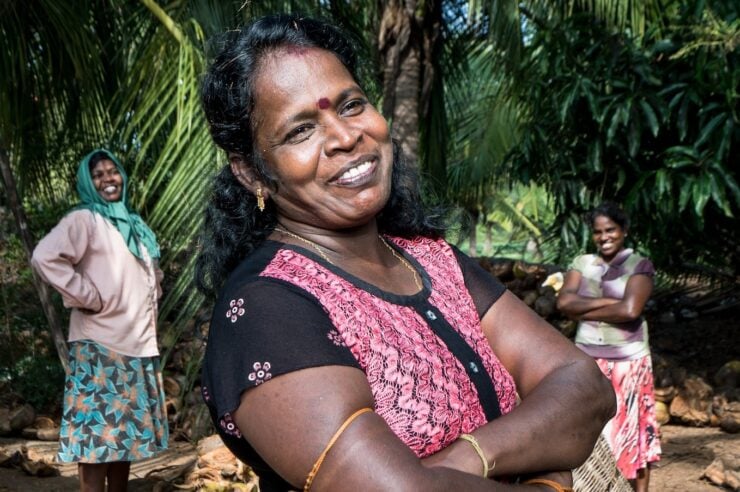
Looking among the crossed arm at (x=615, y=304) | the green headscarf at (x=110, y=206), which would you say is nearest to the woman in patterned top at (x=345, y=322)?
the green headscarf at (x=110, y=206)

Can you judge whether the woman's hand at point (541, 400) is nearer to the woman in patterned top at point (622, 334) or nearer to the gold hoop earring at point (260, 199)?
the gold hoop earring at point (260, 199)

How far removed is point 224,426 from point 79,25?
4.55 metres

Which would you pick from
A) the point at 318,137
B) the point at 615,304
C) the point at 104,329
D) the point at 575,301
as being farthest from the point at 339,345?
the point at 575,301

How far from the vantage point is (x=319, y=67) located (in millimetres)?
1504

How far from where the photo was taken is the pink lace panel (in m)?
1.34

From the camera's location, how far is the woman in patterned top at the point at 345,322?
1.26 m

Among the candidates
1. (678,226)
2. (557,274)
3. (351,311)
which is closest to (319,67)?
(351,311)

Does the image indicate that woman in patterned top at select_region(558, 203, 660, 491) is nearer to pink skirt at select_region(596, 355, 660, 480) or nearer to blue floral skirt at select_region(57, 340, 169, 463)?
pink skirt at select_region(596, 355, 660, 480)

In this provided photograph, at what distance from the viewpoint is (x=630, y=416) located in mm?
4605

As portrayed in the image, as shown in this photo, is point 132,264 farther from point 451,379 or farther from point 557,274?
point 557,274

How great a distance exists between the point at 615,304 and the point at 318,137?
3327 millimetres

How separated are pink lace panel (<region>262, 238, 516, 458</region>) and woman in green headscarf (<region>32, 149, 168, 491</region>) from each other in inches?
111

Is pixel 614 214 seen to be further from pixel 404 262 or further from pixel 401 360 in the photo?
pixel 401 360

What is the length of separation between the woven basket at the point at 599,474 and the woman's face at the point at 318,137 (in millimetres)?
585
